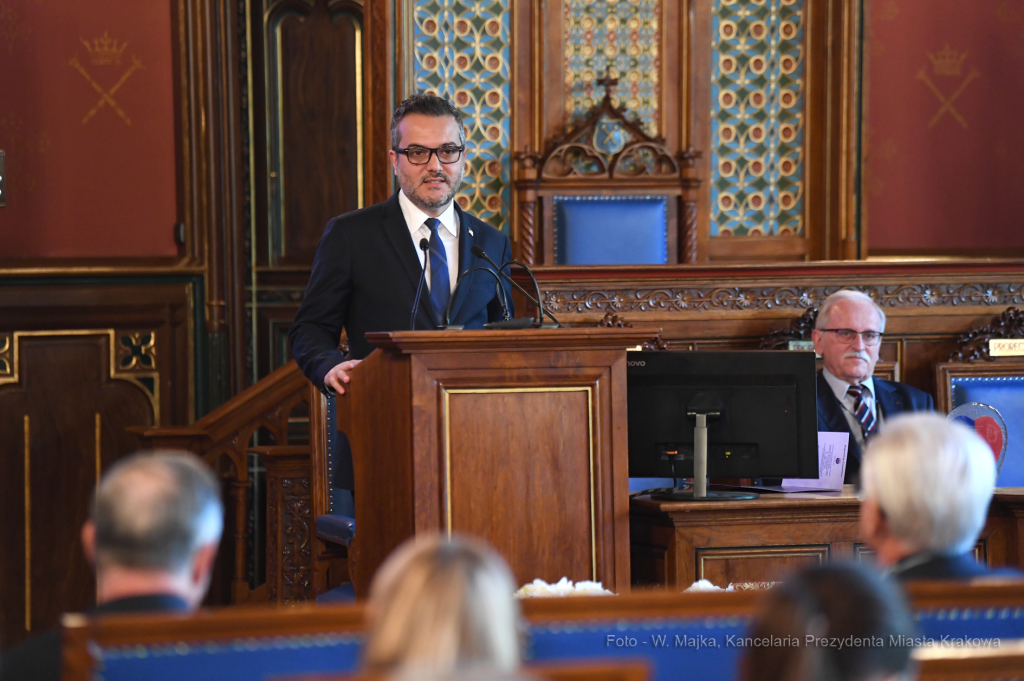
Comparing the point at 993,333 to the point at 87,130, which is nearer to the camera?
the point at 993,333

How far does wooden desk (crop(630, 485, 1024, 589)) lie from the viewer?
8.77ft

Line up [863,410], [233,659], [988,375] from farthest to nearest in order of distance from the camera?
[988,375], [863,410], [233,659]

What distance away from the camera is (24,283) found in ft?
17.7

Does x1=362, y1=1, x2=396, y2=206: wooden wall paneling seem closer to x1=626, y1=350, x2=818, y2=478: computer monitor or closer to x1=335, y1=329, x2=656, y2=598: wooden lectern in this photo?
x1=626, y1=350, x2=818, y2=478: computer monitor

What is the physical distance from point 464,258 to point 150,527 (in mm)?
1588

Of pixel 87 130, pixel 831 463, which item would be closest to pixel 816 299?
pixel 831 463

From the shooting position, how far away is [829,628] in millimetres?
1050

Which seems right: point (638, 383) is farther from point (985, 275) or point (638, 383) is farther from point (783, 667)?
point (985, 275)

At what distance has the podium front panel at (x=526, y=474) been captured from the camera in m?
2.32

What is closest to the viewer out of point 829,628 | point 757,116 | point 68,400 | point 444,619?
point 444,619

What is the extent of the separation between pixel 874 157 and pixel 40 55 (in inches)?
162

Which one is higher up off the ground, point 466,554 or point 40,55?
point 40,55

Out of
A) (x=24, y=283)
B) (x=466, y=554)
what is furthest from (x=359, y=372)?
(x=24, y=283)

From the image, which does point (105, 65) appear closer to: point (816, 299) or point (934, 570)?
point (816, 299)
